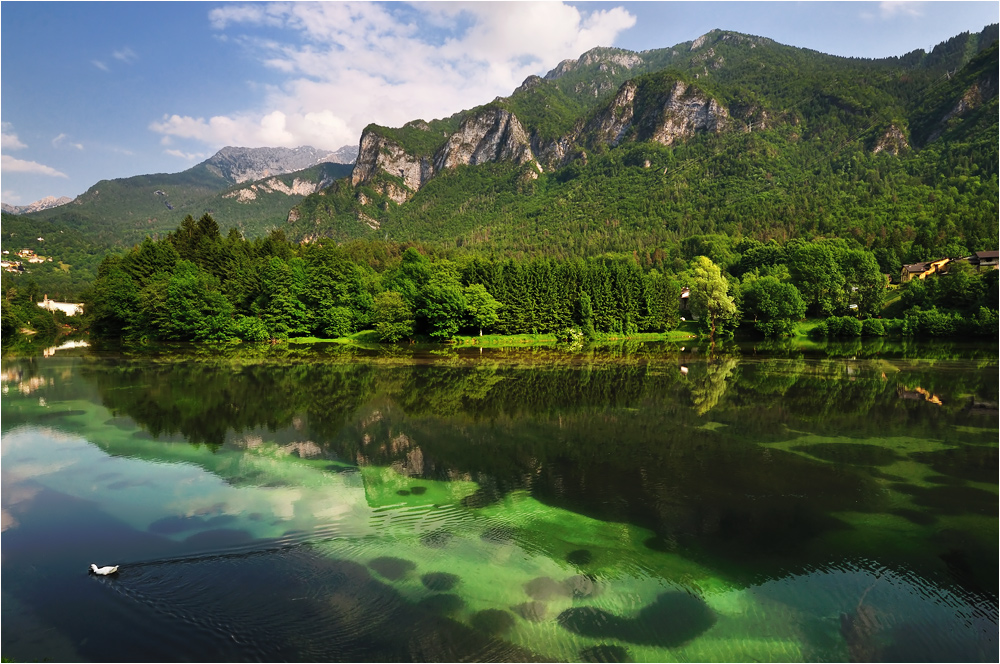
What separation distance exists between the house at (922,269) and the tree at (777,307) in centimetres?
2512

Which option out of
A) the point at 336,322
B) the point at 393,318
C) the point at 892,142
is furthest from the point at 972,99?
the point at 336,322

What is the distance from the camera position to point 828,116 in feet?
630

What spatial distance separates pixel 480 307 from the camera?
59406 mm

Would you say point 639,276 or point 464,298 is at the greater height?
point 639,276

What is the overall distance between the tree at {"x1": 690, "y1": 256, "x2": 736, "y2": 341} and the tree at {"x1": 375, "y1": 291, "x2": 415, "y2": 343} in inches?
1531

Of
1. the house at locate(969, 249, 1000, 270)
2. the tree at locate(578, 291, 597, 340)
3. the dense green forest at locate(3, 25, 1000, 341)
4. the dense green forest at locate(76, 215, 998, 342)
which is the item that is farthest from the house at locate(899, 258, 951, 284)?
the tree at locate(578, 291, 597, 340)

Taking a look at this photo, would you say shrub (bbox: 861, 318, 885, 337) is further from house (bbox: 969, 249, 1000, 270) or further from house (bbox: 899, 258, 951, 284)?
house (bbox: 969, 249, 1000, 270)

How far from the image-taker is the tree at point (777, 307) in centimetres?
6400

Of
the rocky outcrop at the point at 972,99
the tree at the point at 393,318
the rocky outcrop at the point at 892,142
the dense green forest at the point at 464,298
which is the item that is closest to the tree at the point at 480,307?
the dense green forest at the point at 464,298

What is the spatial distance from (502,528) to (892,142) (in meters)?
208

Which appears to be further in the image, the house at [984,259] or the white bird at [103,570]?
the house at [984,259]

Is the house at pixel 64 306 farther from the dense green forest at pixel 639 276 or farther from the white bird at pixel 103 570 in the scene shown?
the white bird at pixel 103 570

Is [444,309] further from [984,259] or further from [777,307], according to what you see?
[984,259]

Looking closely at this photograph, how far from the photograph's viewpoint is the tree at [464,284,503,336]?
59.1 metres
